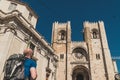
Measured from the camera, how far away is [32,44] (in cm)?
1914

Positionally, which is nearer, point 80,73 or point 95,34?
point 80,73

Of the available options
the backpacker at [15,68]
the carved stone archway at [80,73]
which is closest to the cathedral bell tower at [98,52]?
the carved stone archway at [80,73]

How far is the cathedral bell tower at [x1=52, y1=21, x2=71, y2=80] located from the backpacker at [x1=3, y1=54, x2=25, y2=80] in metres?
25.3

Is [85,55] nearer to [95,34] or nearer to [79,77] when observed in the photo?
[79,77]

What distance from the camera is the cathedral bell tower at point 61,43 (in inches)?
1142

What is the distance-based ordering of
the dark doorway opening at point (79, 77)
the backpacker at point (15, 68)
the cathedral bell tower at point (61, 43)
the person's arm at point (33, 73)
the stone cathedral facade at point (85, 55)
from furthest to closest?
the dark doorway opening at point (79, 77)
the cathedral bell tower at point (61, 43)
the stone cathedral facade at point (85, 55)
the backpacker at point (15, 68)
the person's arm at point (33, 73)

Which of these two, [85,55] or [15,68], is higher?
[85,55]

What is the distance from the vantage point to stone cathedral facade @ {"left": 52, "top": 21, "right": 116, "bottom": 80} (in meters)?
28.5

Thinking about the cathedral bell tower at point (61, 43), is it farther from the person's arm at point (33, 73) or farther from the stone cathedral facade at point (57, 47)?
the person's arm at point (33, 73)

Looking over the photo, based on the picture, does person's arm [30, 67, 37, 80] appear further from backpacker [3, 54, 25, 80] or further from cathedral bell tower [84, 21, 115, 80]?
cathedral bell tower [84, 21, 115, 80]

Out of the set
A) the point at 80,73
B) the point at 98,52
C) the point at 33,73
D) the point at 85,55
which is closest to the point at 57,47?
the point at 85,55

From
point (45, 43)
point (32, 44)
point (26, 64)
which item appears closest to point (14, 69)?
point (26, 64)

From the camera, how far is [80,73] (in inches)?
1243

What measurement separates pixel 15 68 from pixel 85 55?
29218 millimetres
